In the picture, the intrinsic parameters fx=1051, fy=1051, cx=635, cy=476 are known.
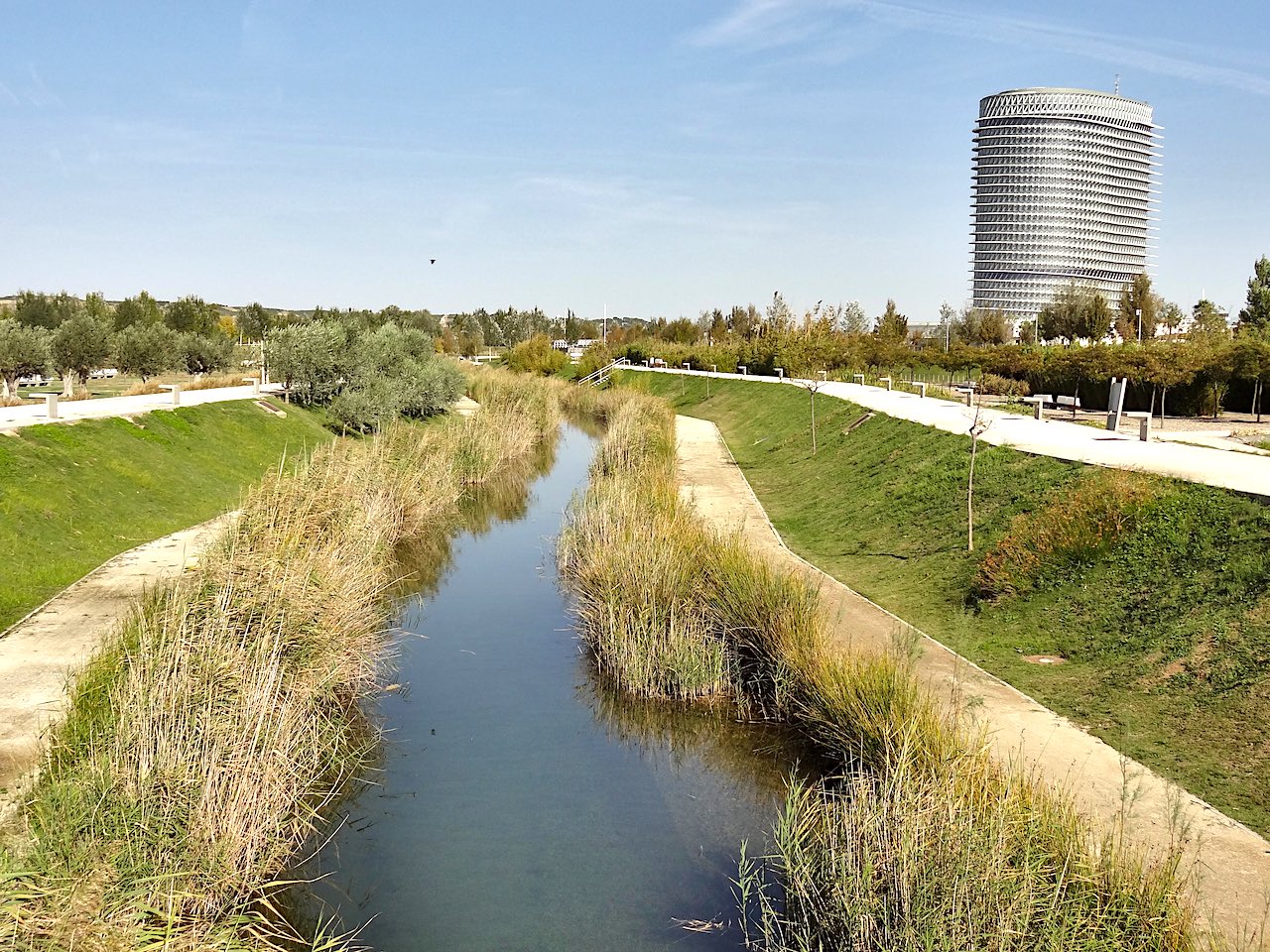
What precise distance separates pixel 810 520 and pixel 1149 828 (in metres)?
14.6

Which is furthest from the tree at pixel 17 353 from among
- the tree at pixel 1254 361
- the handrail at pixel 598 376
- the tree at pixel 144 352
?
the tree at pixel 1254 361

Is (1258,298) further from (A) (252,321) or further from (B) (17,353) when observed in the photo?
(A) (252,321)

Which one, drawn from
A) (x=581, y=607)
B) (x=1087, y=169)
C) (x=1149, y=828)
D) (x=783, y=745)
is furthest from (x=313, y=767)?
(x=1087, y=169)

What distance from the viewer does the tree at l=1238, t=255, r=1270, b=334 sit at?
5922 cm

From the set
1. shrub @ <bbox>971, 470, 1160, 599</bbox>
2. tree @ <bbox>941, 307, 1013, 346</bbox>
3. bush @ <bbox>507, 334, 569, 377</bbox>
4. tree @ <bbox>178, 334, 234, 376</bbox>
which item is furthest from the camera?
tree @ <bbox>941, 307, 1013, 346</bbox>

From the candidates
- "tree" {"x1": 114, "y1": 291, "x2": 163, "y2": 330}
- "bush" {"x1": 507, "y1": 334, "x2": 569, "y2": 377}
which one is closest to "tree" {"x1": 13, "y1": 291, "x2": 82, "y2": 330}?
"tree" {"x1": 114, "y1": 291, "x2": 163, "y2": 330}

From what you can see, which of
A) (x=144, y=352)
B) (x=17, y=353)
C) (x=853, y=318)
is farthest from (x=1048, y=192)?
(x=17, y=353)

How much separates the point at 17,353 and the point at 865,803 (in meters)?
39.3

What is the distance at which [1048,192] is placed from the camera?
165500 mm

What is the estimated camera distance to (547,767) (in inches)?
432

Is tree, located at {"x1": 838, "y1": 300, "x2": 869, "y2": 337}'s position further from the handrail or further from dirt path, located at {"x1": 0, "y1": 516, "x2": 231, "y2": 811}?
dirt path, located at {"x1": 0, "y1": 516, "x2": 231, "y2": 811}

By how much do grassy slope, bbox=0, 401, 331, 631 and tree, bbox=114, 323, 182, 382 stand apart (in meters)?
18.5

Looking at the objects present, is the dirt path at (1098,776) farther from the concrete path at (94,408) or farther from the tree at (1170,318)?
the tree at (1170,318)

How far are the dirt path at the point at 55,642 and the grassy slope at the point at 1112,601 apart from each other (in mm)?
9519
